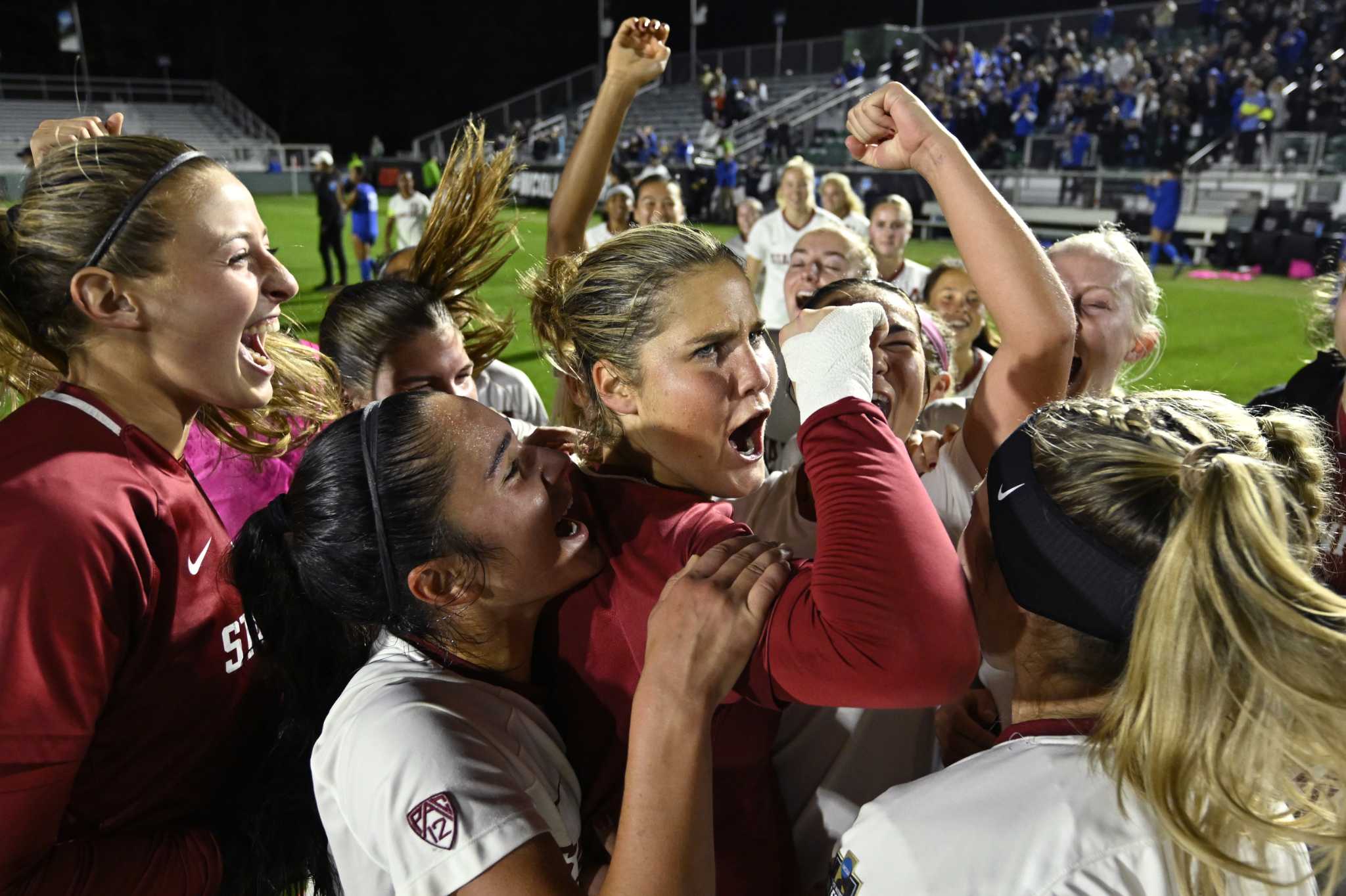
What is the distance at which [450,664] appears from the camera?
1.59 meters

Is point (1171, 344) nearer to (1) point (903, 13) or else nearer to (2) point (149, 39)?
(1) point (903, 13)

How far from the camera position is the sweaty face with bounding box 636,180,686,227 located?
751cm

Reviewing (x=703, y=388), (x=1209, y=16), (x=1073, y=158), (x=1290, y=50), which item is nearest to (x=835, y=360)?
Answer: (x=703, y=388)

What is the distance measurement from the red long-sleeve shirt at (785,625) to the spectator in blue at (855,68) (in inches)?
1240

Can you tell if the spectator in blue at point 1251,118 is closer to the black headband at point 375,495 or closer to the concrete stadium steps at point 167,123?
the black headband at point 375,495

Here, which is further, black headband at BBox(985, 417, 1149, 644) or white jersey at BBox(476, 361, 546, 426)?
white jersey at BBox(476, 361, 546, 426)

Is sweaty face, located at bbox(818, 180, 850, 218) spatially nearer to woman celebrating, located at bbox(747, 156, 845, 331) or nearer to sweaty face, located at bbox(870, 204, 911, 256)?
woman celebrating, located at bbox(747, 156, 845, 331)

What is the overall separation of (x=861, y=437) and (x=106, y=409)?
1412 millimetres

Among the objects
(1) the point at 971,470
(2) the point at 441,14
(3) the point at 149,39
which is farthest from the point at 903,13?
(1) the point at 971,470

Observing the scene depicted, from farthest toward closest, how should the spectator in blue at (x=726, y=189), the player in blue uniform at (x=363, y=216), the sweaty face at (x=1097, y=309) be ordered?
the spectator in blue at (x=726, y=189)
the player in blue uniform at (x=363, y=216)
the sweaty face at (x=1097, y=309)

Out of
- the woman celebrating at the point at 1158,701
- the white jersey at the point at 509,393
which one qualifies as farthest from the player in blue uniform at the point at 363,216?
the woman celebrating at the point at 1158,701

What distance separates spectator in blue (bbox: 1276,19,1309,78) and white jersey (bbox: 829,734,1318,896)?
24.8 meters

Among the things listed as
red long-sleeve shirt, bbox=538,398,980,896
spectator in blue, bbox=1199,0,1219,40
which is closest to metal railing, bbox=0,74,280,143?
spectator in blue, bbox=1199,0,1219,40

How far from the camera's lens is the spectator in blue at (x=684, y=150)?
27141mm
